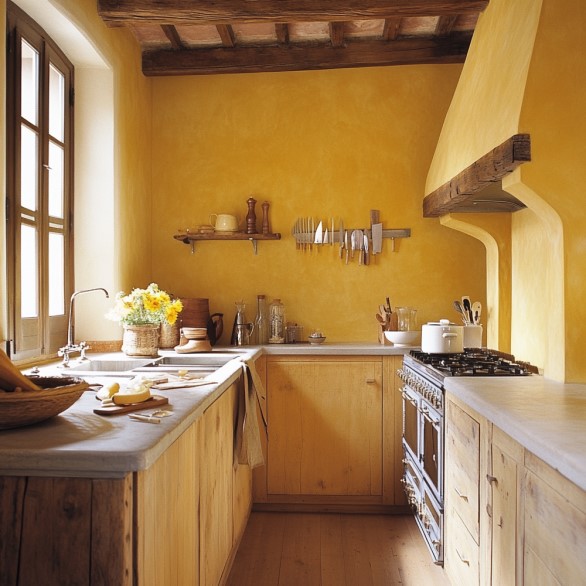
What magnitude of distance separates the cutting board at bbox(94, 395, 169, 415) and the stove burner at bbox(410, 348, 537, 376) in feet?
4.14

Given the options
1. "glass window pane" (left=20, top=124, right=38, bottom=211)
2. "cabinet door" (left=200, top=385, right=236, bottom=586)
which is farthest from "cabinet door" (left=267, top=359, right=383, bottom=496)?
"glass window pane" (left=20, top=124, right=38, bottom=211)

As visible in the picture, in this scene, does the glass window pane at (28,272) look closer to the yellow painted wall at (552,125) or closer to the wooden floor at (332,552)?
the wooden floor at (332,552)

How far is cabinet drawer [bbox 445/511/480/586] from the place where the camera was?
203cm

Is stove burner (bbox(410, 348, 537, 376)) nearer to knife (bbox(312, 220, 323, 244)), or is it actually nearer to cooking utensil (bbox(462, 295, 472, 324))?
cooking utensil (bbox(462, 295, 472, 324))

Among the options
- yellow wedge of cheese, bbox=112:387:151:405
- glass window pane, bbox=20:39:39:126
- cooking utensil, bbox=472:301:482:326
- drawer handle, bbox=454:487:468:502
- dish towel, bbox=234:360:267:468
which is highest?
glass window pane, bbox=20:39:39:126

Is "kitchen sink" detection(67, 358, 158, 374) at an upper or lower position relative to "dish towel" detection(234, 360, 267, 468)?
upper

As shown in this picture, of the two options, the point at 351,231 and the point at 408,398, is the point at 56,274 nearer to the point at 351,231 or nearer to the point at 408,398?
the point at 351,231

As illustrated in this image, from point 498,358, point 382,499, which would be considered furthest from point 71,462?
point 382,499

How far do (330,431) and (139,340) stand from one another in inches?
Answer: 49.8

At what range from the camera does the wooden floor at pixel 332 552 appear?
2.64m

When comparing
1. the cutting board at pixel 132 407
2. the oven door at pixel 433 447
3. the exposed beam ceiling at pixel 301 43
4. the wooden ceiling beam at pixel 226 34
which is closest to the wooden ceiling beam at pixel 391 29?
the exposed beam ceiling at pixel 301 43

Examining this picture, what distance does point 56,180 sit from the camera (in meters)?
3.16

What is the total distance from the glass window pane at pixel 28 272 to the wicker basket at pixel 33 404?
1.46 meters

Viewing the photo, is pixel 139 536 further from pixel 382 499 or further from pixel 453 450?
pixel 382 499
